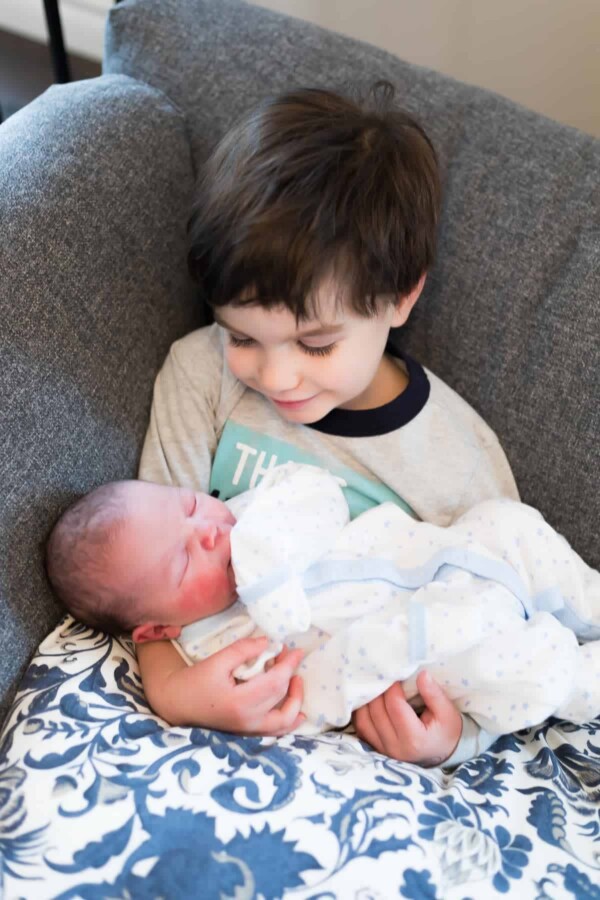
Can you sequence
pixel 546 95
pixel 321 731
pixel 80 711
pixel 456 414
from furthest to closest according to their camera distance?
pixel 546 95
pixel 456 414
pixel 321 731
pixel 80 711

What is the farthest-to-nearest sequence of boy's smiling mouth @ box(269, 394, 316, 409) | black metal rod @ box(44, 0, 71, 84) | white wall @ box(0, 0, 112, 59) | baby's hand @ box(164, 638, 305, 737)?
white wall @ box(0, 0, 112, 59) < black metal rod @ box(44, 0, 71, 84) < boy's smiling mouth @ box(269, 394, 316, 409) < baby's hand @ box(164, 638, 305, 737)

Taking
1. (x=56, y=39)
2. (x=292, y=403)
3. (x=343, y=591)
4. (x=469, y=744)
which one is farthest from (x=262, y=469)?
(x=56, y=39)

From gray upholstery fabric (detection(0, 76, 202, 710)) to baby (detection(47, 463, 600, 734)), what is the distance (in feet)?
0.20

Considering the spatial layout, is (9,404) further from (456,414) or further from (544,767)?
(544,767)

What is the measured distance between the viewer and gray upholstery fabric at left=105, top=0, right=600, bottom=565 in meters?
1.19

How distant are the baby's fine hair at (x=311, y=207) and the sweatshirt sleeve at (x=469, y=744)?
0.54 metres

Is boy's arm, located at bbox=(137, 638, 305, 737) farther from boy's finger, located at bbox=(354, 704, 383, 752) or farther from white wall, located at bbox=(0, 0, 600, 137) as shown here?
white wall, located at bbox=(0, 0, 600, 137)

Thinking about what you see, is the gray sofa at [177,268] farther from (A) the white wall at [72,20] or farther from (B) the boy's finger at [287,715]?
(A) the white wall at [72,20]

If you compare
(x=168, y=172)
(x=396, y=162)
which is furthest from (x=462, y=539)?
(x=168, y=172)

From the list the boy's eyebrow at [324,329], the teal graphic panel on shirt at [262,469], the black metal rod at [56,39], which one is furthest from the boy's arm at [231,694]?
the black metal rod at [56,39]

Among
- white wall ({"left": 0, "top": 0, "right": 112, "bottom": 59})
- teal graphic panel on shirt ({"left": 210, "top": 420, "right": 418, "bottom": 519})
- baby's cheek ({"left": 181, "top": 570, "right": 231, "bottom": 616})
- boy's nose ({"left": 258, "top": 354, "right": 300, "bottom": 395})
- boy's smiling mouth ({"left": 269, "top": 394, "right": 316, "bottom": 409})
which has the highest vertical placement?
white wall ({"left": 0, "top": 0, "right": 112, "bottom": 59})

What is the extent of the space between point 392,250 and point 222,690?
0.58m

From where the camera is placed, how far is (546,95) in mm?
1735

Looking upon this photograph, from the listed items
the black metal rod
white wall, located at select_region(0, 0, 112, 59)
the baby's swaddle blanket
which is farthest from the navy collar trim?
white wall, located at select_region(0, 0, 112, 59)
